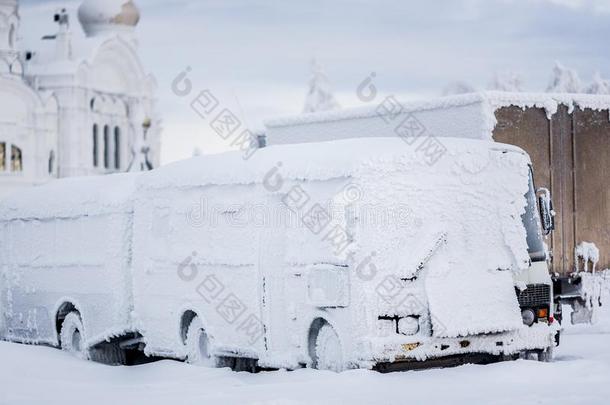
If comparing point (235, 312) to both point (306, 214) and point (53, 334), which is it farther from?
point (53, 334)

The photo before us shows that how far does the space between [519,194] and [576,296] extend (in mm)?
4830

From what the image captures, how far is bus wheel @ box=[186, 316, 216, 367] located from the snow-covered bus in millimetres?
23

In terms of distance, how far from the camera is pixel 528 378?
12445mm

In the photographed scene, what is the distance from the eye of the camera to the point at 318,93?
7512 cm

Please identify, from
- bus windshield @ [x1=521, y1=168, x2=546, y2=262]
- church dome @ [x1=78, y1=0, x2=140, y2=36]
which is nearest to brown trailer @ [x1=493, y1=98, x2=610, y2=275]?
bus windshield @ [x1=521, y1=168, x2=546, y2=262]

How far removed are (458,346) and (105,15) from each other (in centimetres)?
6356

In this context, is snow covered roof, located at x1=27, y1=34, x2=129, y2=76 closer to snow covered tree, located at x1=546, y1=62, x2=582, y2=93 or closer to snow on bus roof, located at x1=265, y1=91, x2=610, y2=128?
A: snow covered tree, located at x1=546, y1=62, x2=582, y2=93

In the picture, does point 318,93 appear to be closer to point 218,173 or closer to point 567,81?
point 567,81

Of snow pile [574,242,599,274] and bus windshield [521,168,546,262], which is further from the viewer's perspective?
snow pile [574,242,599,274]

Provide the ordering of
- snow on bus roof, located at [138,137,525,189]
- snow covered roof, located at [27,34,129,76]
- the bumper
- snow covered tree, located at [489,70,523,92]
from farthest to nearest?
snow covered tree, located at [489,70,523,92] → snow covered roof, located at [27,34,129,76] → snow on bus roof, located at [138,137,525,189] → the bumper

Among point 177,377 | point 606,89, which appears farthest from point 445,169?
point 606,89

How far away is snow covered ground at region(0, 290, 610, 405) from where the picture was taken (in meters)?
11.3

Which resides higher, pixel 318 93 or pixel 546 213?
pixel 318 93

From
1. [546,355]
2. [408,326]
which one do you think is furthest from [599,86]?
[408,326]
